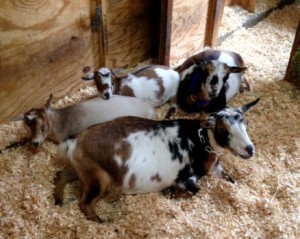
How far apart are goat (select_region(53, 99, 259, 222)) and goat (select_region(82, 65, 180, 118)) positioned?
2.54 ft

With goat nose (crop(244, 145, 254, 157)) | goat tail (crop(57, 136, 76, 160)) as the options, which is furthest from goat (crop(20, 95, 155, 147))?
goat nose (crop(244, 145, 254, 157))

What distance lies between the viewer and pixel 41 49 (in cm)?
352

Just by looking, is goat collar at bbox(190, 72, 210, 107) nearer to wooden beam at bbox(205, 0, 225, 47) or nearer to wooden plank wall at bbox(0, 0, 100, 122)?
wooden plank wall at bbox(0, 0, 100, 122)

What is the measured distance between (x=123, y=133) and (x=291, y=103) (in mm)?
2003

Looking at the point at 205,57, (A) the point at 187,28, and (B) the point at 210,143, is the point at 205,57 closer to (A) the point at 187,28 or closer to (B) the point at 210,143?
(A) the point at 187,28

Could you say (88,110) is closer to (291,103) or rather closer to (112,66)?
(112,66)

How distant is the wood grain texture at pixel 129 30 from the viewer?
3936 mm

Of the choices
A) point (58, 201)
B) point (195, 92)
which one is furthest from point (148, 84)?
point (58, 201)

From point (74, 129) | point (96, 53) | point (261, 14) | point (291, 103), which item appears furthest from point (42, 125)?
point (261, 14)

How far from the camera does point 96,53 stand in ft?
13.2

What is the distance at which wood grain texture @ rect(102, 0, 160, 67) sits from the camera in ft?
12.9

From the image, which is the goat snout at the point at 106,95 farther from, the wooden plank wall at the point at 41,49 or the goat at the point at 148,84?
the wooden plank wall at the point at 41,49

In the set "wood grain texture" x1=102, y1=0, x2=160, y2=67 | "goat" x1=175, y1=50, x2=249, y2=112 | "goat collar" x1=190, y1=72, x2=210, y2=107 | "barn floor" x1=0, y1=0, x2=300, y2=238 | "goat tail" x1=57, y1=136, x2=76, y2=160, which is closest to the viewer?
"barn floor" x1=0, y1=0, x2=300, y2=238

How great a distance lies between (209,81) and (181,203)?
118cm
